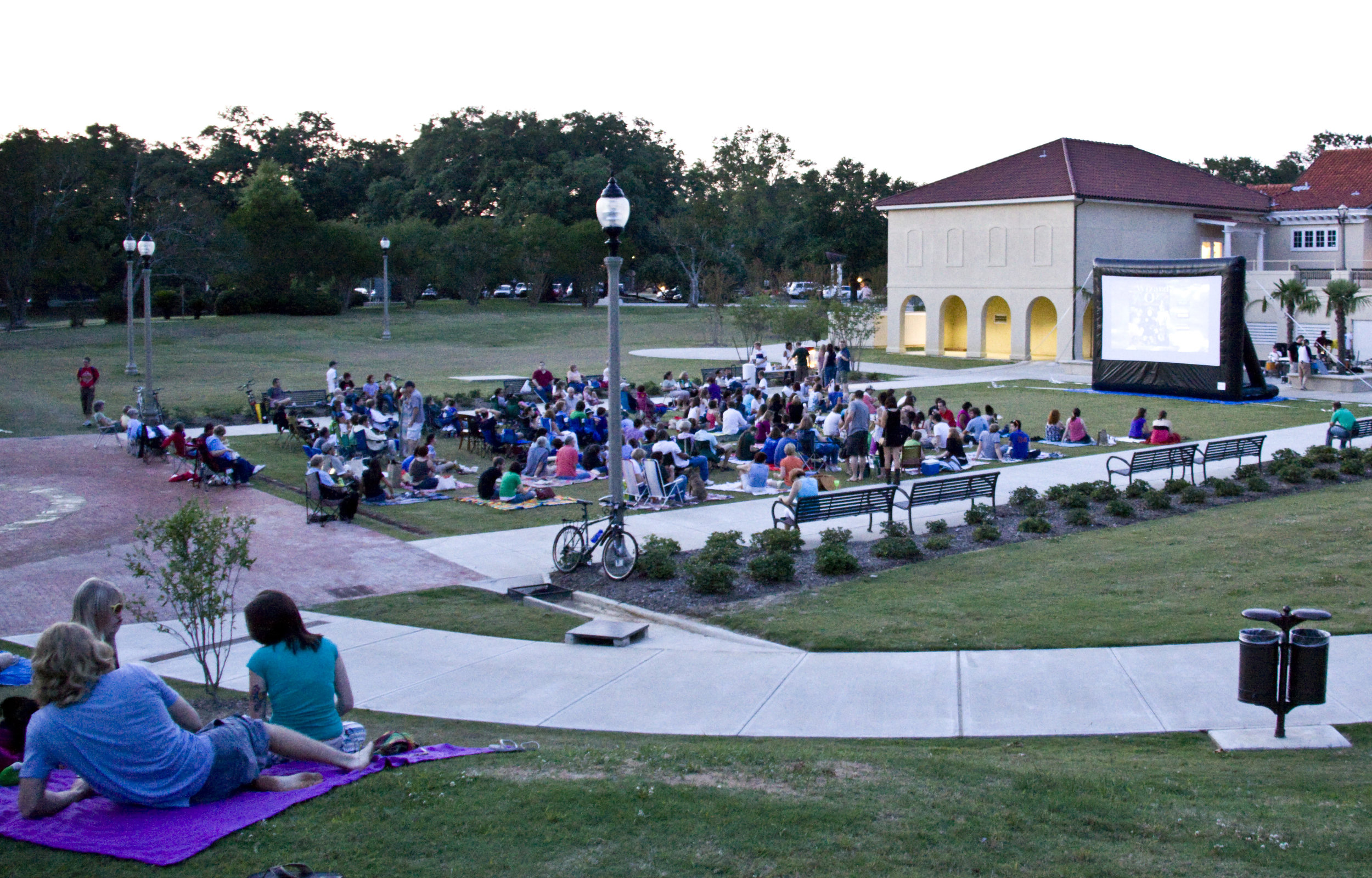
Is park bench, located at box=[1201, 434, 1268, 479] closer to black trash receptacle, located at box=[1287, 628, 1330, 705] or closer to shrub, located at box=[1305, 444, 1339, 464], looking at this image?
shrub, located at box=[1305, 444, 1339, 464]

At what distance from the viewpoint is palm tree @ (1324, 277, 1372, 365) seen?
3772cm

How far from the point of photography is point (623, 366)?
147 ft

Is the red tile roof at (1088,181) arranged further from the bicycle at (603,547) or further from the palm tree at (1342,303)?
the bicycle at (603,547)

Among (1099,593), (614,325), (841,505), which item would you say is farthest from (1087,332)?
(614,325)

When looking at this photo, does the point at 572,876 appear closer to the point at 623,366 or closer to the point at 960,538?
the point at 960,538

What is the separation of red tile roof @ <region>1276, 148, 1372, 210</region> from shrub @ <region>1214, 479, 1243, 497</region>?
1661 inches

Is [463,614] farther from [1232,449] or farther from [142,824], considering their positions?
[1232,449]

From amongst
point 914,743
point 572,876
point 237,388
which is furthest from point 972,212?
point 572,876

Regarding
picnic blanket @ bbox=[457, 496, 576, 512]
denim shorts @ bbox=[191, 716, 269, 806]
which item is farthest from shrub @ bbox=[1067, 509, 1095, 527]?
denim shorts @ bbox=[191, 716, 269, 806]

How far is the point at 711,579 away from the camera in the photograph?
480 inches

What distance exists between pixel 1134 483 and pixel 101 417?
22.3 meters

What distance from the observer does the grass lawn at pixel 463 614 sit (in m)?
11.2

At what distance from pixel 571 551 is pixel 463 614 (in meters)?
1.95

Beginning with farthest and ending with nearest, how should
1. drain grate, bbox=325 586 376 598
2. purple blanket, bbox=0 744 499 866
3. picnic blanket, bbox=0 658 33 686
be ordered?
drain grate, bbox=325 586 376 598, picnic blanket, bbox=0 658 33 686, purple blanket, bbox=0 744 499 866
